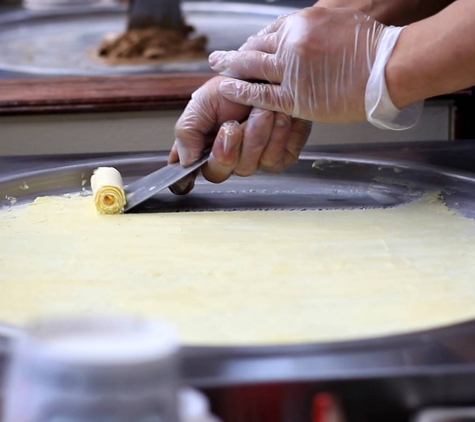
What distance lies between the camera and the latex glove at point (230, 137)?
111 centimetres

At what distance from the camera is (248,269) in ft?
2.72

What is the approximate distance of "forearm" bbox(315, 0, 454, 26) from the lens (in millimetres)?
1347

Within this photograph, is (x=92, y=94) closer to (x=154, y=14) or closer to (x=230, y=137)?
(x=230, y=137)

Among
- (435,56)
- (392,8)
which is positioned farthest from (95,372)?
(392,8)

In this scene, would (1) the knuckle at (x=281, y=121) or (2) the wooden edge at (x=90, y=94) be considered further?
(2) the wooden edge at (x=90, y=94)

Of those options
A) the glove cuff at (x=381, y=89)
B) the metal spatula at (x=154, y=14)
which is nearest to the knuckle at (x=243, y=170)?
the glove cuff at (x=381, y=89)

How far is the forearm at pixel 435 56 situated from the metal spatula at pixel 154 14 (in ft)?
5.31

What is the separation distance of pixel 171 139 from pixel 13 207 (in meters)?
0.67

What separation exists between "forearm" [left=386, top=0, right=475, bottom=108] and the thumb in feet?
0.56

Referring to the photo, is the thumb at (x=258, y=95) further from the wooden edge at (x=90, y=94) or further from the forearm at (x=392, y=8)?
the wooden edge at (x=90, y=94)

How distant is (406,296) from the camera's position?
2.45ft

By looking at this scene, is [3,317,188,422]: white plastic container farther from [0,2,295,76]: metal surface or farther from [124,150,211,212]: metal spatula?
[0,2,295,76]: metal surface

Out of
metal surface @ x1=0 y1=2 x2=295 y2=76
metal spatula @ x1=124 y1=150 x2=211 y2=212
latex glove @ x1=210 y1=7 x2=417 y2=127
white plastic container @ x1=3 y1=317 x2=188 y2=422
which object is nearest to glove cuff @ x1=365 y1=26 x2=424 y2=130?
latex glove @ x1=210 y1=7 x2=417 y2=127

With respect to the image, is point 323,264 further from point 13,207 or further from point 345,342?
point 13,207
